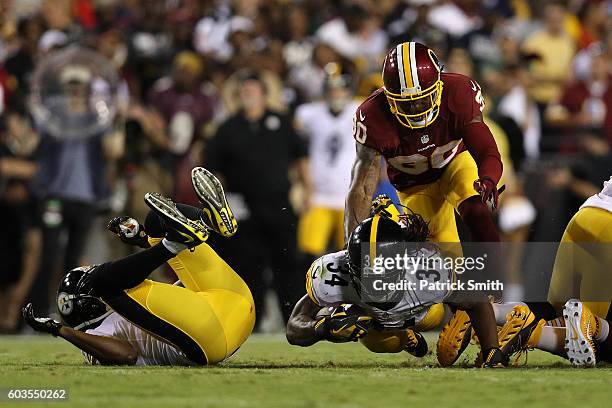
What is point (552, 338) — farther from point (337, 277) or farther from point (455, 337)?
point (337, 277)

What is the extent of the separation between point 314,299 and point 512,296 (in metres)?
2.65

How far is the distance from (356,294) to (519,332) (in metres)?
0.98

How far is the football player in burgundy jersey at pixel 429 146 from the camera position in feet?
25.1

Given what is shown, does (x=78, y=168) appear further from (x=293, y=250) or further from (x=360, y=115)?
(x=360, y=115)

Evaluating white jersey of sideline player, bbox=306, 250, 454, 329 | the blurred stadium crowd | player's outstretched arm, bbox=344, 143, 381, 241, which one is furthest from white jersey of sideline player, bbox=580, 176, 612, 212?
the blurred stadium crowd

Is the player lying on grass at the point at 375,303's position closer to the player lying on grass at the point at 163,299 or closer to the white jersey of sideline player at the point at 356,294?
the white jersey of sideline player at the point at 356,294

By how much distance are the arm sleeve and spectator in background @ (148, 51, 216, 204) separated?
5219 millimetres

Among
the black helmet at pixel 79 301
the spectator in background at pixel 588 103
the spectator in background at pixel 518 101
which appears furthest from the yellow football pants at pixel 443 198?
the spectator in background at pixel 588 103

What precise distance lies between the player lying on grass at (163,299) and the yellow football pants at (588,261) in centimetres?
191

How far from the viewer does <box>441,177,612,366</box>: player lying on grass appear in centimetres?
746

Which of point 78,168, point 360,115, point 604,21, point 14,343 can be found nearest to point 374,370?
point 360,115

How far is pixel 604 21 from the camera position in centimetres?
1597

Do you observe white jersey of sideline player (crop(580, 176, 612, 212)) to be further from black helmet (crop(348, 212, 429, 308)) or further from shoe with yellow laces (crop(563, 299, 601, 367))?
black helmet (crop(348, 212, 429, 308))

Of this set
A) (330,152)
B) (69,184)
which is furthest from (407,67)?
(69,184)
